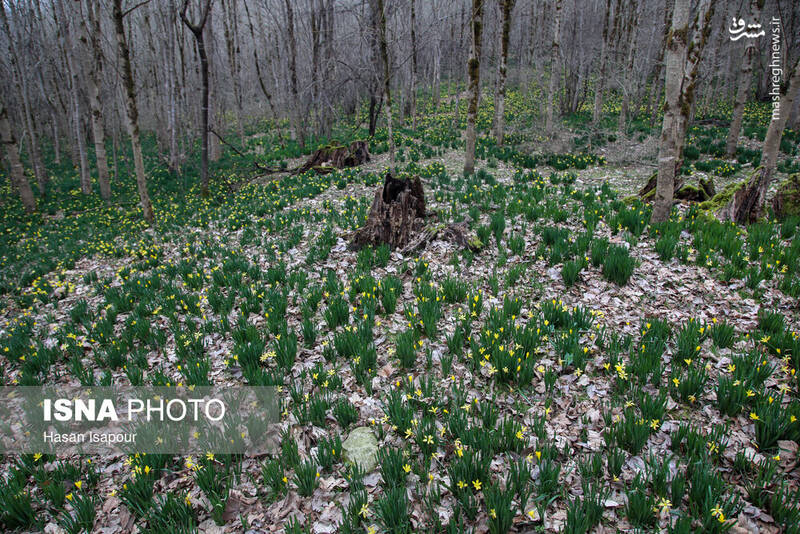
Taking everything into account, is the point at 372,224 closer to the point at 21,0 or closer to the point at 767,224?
the point at 767,224

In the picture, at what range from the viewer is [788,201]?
19.0ft

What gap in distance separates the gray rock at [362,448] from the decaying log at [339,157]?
1054 centimetres

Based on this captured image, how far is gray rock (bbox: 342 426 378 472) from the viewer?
262 centimetres

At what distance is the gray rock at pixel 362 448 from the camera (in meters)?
2.62

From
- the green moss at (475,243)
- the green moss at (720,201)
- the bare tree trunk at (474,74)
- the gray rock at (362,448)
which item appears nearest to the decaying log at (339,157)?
the bare tree trunk at (474,74)

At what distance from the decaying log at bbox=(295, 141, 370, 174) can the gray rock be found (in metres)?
10.5

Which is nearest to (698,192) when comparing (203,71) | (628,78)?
(628,78)

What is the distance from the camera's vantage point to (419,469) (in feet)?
8.02

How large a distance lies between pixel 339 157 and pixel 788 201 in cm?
1089

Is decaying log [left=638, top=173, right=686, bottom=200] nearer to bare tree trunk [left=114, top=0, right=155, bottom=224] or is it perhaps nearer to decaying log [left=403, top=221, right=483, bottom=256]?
decaying log [left=403, top=221, right=483, bottom=256]

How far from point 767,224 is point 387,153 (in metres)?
10.9

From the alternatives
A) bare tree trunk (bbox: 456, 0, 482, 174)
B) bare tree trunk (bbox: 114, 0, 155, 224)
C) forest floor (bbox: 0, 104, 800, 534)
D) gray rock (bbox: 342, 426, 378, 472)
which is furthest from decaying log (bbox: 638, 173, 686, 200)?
bare tree trunk (bbox: 114, 0, 155, 224)

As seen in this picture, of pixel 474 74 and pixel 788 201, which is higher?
pixel 474 74

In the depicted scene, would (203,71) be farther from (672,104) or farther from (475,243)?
(672,104)
